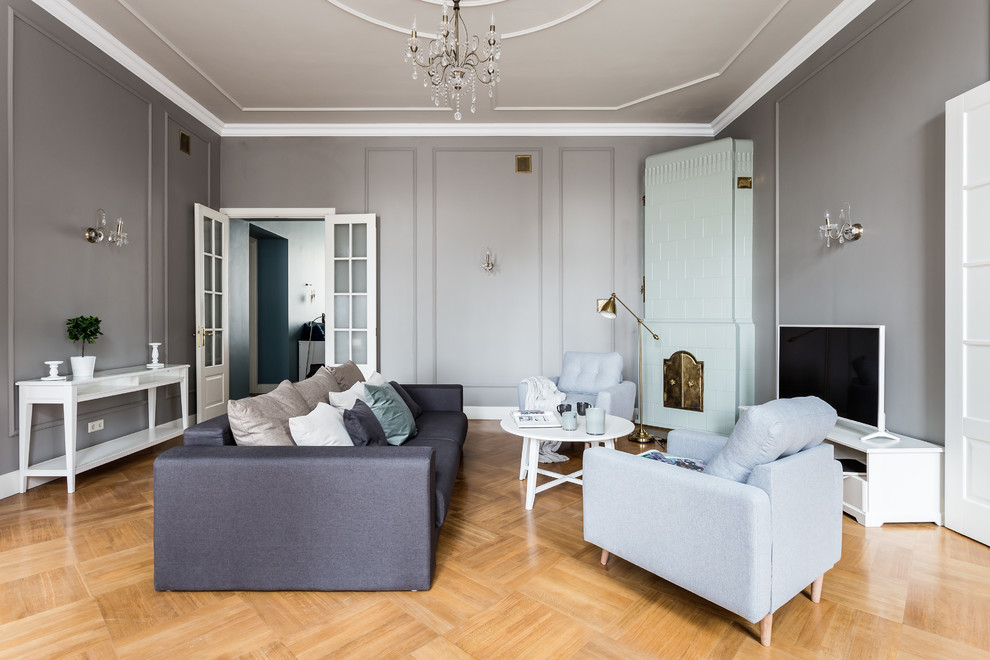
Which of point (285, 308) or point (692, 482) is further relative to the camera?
point (285, 308)

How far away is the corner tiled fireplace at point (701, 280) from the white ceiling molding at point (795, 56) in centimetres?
49

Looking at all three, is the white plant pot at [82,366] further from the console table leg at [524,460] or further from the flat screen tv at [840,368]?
the flat screen tv at [840,368]

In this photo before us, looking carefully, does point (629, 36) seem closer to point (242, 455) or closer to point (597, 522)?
point (597, 522)

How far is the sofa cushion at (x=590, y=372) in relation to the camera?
453 centimetres

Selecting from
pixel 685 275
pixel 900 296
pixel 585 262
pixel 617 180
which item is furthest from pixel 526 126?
pixel 900 296

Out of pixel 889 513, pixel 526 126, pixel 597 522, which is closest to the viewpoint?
pixel 597 522

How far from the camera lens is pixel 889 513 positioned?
9.07ft

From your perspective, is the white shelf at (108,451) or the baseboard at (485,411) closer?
the white shelf at (108,451)

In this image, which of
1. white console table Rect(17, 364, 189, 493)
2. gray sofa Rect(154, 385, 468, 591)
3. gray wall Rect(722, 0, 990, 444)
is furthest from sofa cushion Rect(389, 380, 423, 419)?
gray wall Rect(722, 0, 990, 444)

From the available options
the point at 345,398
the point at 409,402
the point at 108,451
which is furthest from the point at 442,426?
the point at 108,451

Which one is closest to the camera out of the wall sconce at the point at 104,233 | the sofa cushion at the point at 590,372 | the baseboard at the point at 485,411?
the wall sconce at the point at 104,233

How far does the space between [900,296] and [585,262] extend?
3.05m

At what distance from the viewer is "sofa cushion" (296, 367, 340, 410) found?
2.96 m

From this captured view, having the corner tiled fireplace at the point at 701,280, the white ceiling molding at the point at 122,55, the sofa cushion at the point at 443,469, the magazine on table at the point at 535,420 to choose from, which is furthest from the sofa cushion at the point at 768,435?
the white ceiling molding at the point at 122,55
